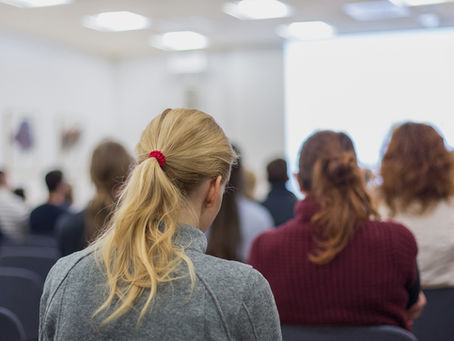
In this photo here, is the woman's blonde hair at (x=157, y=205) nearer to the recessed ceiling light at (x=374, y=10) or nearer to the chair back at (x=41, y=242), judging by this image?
the chair back at (x=41, y=242)

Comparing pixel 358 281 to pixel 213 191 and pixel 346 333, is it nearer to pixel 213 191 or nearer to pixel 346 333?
pixel 346 333

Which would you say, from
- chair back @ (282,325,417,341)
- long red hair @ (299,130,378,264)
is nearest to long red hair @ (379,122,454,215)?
long red hair @ (299,130,378,264)

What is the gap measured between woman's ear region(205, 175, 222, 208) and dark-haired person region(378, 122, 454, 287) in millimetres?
1521

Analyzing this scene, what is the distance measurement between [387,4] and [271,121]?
10.2 ft

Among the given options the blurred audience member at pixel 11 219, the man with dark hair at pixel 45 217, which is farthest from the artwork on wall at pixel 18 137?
the man with dark hair at pixel 45 217

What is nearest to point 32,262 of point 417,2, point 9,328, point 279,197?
point 9,328

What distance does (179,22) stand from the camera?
25.6 ft

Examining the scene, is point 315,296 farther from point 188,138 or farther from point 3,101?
point 3,101

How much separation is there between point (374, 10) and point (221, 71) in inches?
128

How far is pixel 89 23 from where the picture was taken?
7.87 meters

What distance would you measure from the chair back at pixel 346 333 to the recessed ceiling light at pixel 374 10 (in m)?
6.05

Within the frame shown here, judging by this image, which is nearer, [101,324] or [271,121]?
[101,324]

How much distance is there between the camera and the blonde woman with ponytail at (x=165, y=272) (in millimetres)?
1033

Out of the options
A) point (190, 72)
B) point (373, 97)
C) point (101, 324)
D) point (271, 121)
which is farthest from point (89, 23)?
point (101, 324)
